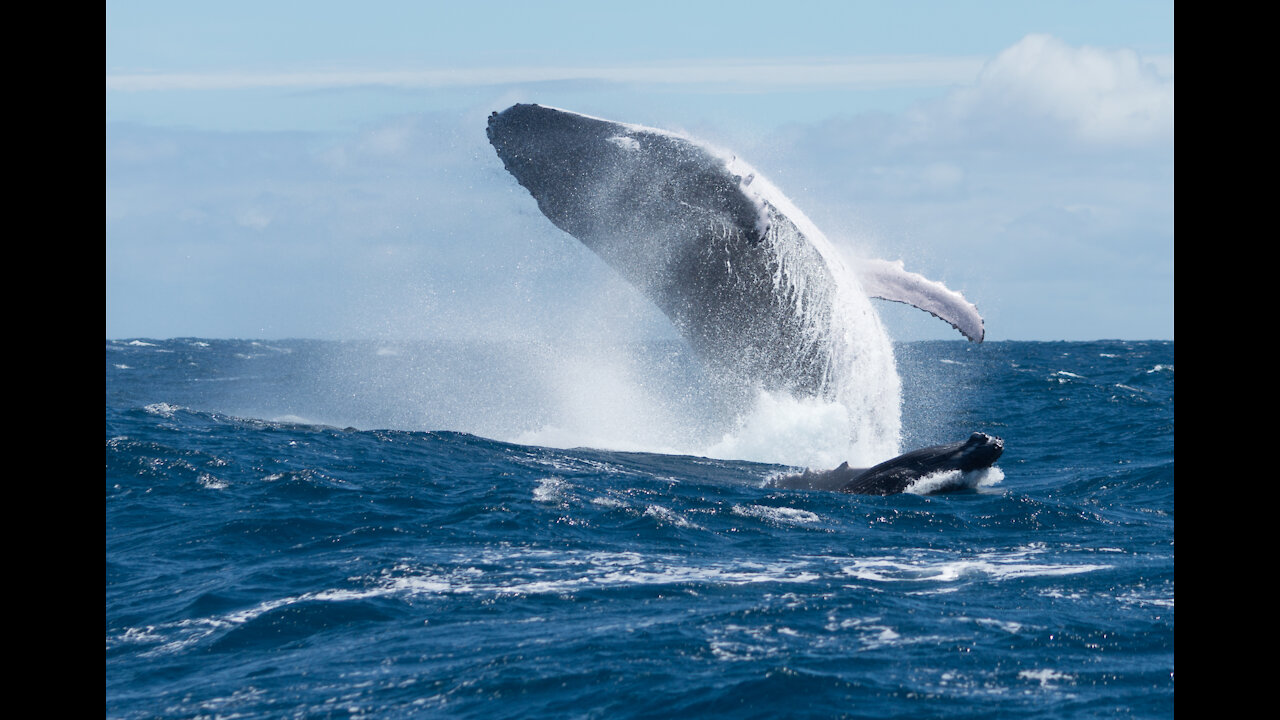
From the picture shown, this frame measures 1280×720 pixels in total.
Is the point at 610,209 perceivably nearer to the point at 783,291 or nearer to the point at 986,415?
the point at 783,291

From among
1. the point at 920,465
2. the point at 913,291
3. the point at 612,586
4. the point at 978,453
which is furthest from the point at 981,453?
the point at 612,586

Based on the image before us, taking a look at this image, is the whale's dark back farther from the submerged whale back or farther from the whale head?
the submerged whale back

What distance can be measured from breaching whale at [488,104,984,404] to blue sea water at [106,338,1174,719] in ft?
5.33

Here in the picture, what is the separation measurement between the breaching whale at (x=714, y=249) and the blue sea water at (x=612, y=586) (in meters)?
1.62

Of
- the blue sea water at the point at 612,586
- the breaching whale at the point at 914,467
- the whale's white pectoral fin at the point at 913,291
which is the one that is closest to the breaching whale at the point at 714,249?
the whale's white pectoral fin at the point at 913,291

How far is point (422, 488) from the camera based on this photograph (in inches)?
574

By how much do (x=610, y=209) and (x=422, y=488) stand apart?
4.49 meters

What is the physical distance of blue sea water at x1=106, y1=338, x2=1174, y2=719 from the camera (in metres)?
6.97

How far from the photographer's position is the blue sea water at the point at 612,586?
6.97 metres

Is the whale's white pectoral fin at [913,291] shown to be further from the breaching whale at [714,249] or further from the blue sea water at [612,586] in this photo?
the blue sea water at [612,586]

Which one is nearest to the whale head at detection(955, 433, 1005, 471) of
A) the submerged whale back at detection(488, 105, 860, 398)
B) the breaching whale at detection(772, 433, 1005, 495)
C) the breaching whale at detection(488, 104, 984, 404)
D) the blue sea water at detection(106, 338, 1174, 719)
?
the breaching whale at detection(772, 433, 1005, 495)

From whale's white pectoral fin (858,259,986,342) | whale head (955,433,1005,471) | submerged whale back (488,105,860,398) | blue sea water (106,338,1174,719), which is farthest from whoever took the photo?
whale's white pectoral fin (858,259,986,342)
